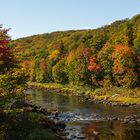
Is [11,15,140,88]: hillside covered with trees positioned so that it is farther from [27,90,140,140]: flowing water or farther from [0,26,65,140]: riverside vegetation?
[0,26,65,140]: riverside vegetation

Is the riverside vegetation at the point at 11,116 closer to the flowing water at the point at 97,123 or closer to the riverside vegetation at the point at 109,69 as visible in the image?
the flowing water at the point at 97,123

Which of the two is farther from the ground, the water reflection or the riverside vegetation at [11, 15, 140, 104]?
the riverside vegetation at [11, 15, 140, 104]

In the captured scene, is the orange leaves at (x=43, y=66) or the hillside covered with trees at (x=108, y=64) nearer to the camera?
the hillside covered with trees at (x=108, y=64)

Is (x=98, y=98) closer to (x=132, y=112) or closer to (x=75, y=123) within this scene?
(x=132, y=112)

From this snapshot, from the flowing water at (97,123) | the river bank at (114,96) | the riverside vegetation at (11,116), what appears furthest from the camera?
the river bank at (114,96)

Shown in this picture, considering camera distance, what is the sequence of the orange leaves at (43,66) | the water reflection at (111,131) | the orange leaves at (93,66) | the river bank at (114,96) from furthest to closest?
the orange leaves at (43,66)
the orange leaves at (93,66)
the river bank at (114,96)
the water reflection at (111,131)

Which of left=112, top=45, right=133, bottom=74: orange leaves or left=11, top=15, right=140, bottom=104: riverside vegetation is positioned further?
left=112, top=45, right=133, bottom=74: orange leaves

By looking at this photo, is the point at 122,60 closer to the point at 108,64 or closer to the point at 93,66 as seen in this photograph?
the point at 108,64

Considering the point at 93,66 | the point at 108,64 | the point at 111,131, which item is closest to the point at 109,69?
the point at 108,64

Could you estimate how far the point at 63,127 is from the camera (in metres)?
51.7

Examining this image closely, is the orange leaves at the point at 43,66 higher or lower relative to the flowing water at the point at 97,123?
higher

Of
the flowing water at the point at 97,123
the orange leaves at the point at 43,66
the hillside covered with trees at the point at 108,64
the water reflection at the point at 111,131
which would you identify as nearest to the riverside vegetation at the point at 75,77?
the hillside covered with trees at the point at 108,64

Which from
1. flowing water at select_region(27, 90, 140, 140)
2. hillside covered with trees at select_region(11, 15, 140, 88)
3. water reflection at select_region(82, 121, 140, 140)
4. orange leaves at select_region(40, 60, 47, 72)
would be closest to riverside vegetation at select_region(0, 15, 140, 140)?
hillside covered with trees at select_region(11, 15, 140, 88)

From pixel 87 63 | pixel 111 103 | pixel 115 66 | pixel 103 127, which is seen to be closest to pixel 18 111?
pixel 103 127
